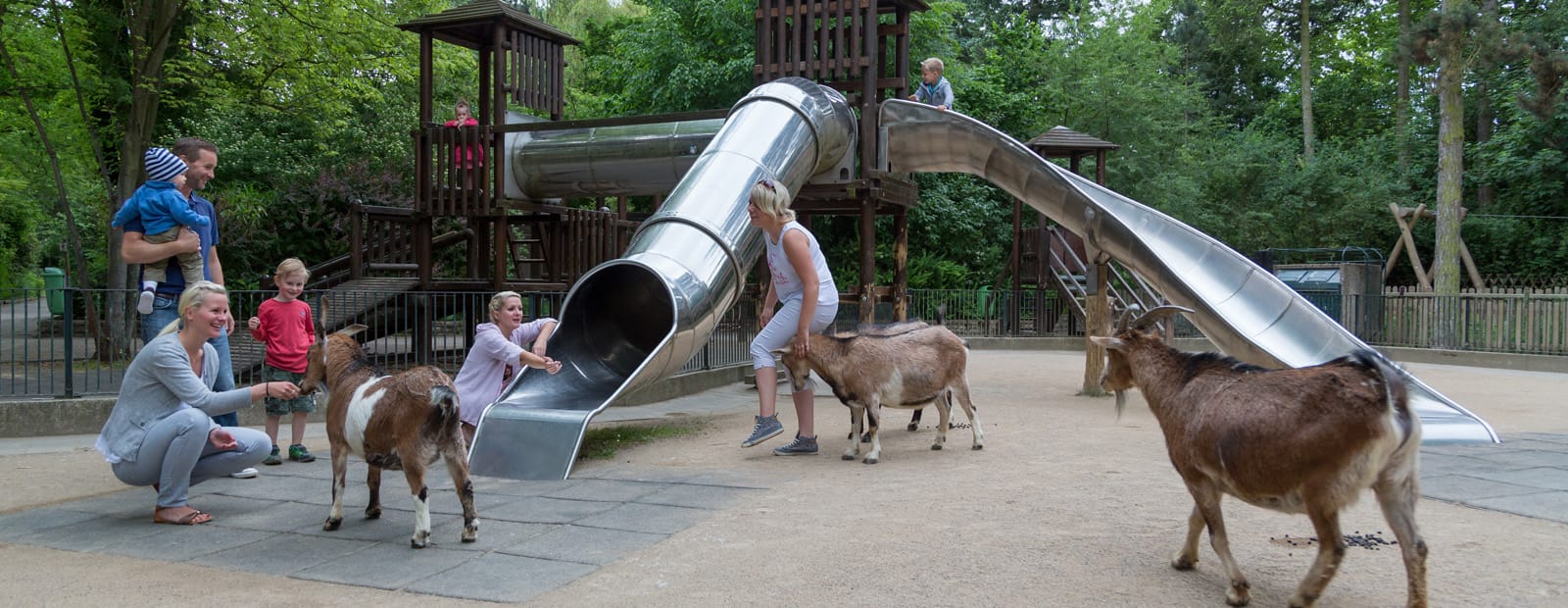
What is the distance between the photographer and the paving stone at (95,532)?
4.94 m

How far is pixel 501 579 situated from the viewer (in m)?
4.20

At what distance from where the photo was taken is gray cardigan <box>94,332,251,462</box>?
508 cm

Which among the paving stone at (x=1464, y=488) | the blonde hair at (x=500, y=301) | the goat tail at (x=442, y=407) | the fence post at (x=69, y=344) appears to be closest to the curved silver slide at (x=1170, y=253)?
the paving stone at (x=1464, y=488)

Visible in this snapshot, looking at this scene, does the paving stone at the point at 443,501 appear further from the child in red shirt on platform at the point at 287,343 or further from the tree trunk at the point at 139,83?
the tree trunk at the point at 139,83

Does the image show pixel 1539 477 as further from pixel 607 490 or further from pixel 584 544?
pixel 584 544

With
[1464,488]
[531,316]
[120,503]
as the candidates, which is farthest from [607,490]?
[531,316]

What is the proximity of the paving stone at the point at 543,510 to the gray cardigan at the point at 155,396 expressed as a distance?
138cm

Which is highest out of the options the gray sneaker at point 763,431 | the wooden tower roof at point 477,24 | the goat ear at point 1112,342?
the wooden tower roof at point 477,24

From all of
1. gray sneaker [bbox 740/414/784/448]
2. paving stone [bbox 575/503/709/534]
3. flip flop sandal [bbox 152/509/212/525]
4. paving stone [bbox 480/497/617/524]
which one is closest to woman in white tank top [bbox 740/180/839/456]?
gray sneaker [bbox 740/414/784/448]

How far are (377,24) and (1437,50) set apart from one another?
2266 cm

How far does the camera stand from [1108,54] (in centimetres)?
3175

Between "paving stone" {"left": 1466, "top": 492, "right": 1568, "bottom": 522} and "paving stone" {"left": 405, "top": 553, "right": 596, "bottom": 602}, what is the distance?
4.82 meters

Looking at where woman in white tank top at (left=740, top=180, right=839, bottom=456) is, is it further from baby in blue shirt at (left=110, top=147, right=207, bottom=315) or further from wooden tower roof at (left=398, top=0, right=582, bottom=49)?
wooden tower roof at (left=398, top=0, right=582, bottom=49)

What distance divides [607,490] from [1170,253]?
261 inches
